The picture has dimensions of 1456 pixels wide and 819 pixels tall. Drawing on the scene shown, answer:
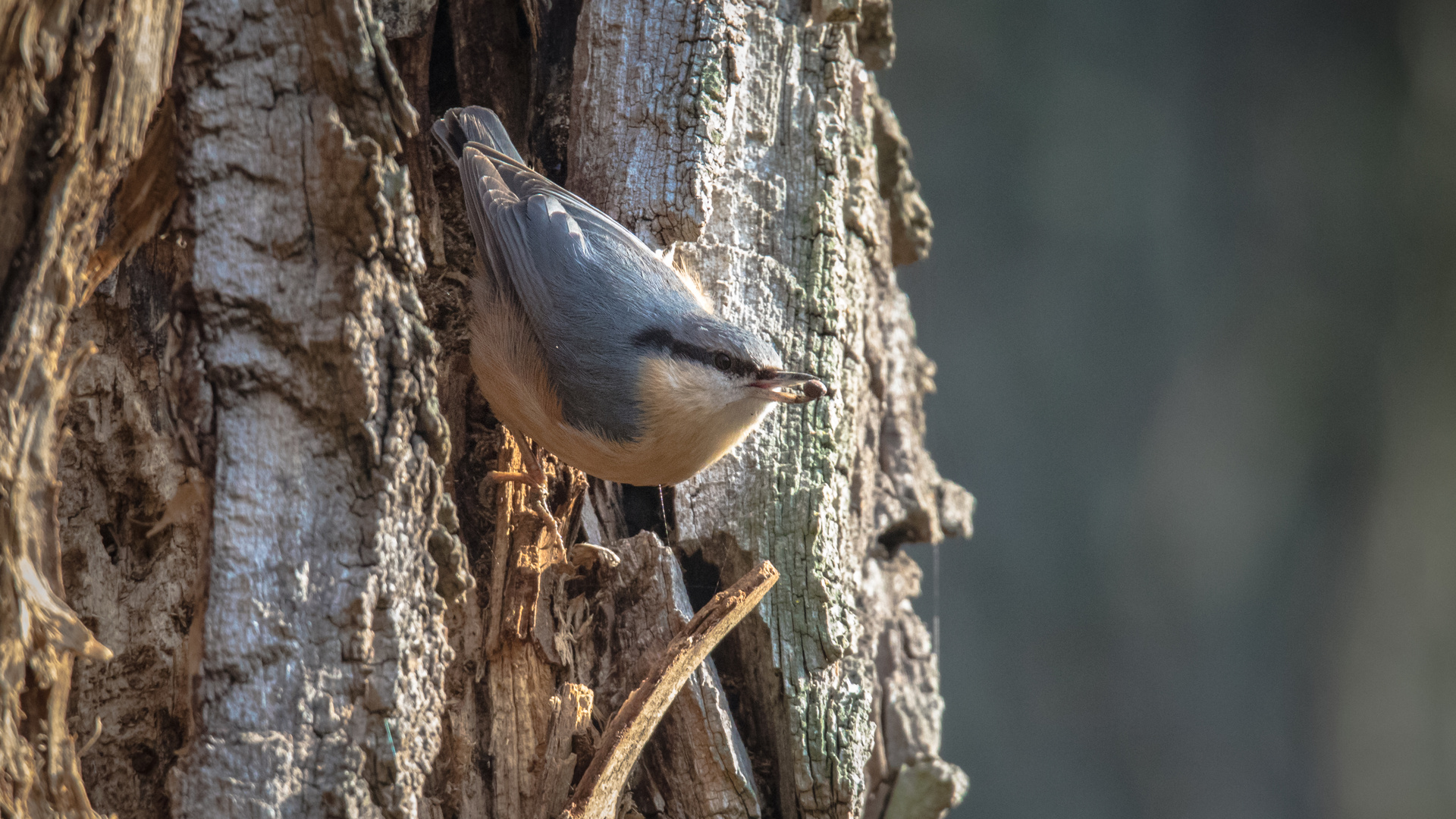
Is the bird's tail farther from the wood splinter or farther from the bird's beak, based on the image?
the wood splinter

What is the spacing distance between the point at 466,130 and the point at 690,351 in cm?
57

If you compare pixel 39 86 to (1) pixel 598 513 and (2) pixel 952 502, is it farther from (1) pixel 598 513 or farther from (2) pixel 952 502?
(2) pixel 952 502

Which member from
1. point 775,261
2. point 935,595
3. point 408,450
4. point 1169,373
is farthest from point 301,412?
point 1169,373

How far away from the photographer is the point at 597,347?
173cm

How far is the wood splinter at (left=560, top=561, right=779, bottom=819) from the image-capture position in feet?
4.69

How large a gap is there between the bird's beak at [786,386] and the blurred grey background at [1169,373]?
7.79ft

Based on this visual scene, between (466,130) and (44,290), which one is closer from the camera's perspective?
(44,290)

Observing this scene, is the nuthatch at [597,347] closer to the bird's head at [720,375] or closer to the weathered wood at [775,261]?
the bird's head at [720,375]

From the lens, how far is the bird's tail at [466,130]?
1.79 meters

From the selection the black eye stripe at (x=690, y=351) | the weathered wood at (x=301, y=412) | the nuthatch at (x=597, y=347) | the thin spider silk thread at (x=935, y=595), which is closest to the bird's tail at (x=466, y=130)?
the nuthatch at (x=597, y=347)

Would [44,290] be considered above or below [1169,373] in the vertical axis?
below

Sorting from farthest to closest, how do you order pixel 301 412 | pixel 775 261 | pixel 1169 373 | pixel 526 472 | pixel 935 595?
1. pixel 1169 373
2. pixel 935 595
3. pixel 775 261
4. pixel 526 472
5. pixel 301 412

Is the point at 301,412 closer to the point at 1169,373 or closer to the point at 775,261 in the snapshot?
the point at 775,261

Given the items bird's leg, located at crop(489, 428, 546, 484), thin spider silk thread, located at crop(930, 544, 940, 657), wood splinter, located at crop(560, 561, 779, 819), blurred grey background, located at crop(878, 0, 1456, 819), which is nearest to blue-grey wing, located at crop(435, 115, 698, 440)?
bird's leg, located at crop(489, 428, 546, 484)
